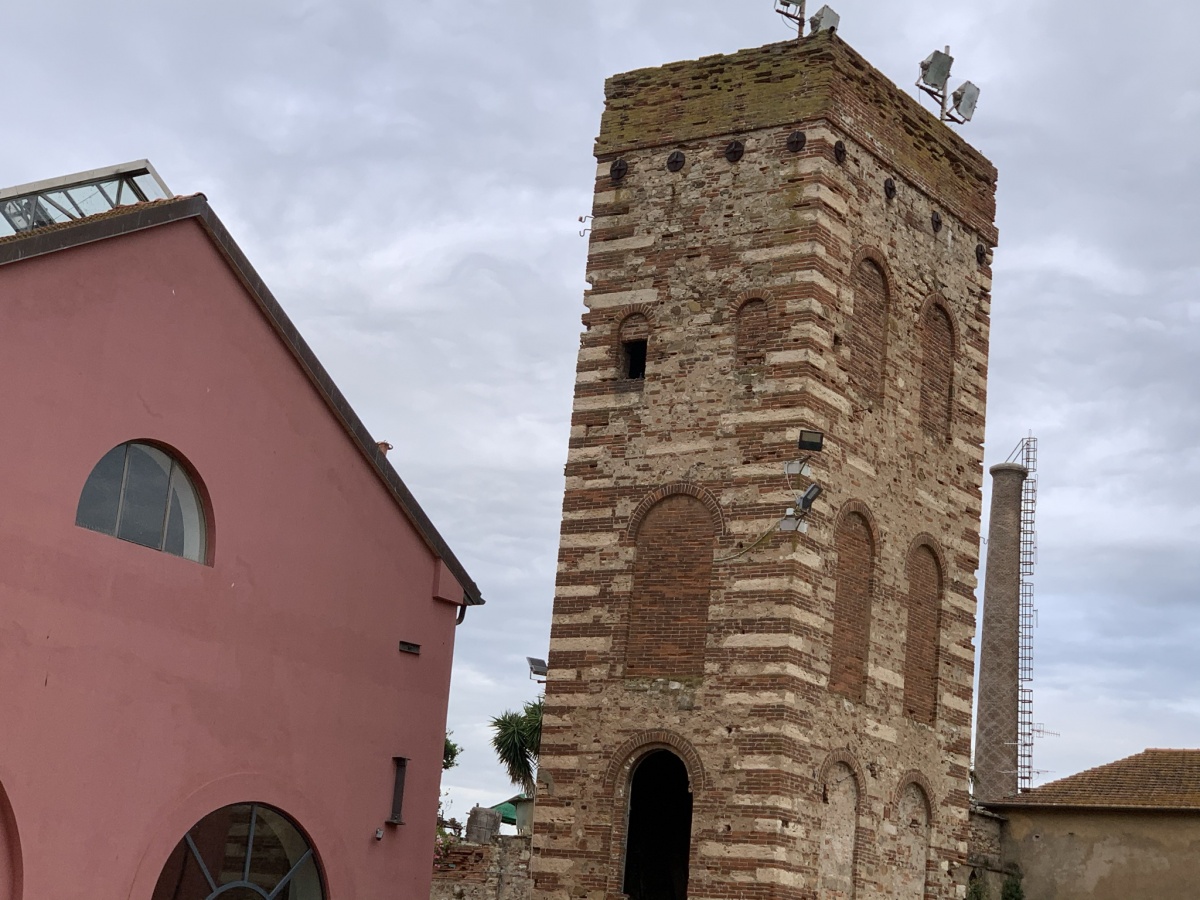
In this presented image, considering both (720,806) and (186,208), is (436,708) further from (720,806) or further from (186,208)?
(186,208)

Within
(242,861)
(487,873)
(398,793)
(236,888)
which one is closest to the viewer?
(236,888)

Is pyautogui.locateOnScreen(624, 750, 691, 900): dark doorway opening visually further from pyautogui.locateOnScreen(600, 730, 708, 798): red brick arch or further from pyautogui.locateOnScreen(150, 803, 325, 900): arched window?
pyautogui.locateOnScreen(150, 803, 325, 900): arched window

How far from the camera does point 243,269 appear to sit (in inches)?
795

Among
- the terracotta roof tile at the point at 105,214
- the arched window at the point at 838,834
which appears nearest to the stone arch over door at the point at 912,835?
the arched window at the point at 838,834

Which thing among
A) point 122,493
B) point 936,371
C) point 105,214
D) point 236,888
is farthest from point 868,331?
point 236,888

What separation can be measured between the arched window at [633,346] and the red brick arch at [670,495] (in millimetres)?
1897

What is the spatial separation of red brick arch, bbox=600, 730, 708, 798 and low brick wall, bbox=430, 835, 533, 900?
942 centimetres

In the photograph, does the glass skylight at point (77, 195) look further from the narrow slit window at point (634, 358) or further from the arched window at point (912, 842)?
the arched window at point (912, 842)

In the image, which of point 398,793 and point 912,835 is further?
point 912,835

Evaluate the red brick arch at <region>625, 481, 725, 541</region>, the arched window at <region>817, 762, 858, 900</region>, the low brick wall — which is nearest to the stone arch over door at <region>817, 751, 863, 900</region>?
the arched window at <region>817, 762, 858, 900</region>

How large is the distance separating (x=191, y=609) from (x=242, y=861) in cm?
291

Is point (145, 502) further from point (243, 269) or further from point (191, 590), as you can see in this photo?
point (243, 269)

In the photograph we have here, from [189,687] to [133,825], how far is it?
1.61m

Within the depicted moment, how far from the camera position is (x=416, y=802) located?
70.8 feet
